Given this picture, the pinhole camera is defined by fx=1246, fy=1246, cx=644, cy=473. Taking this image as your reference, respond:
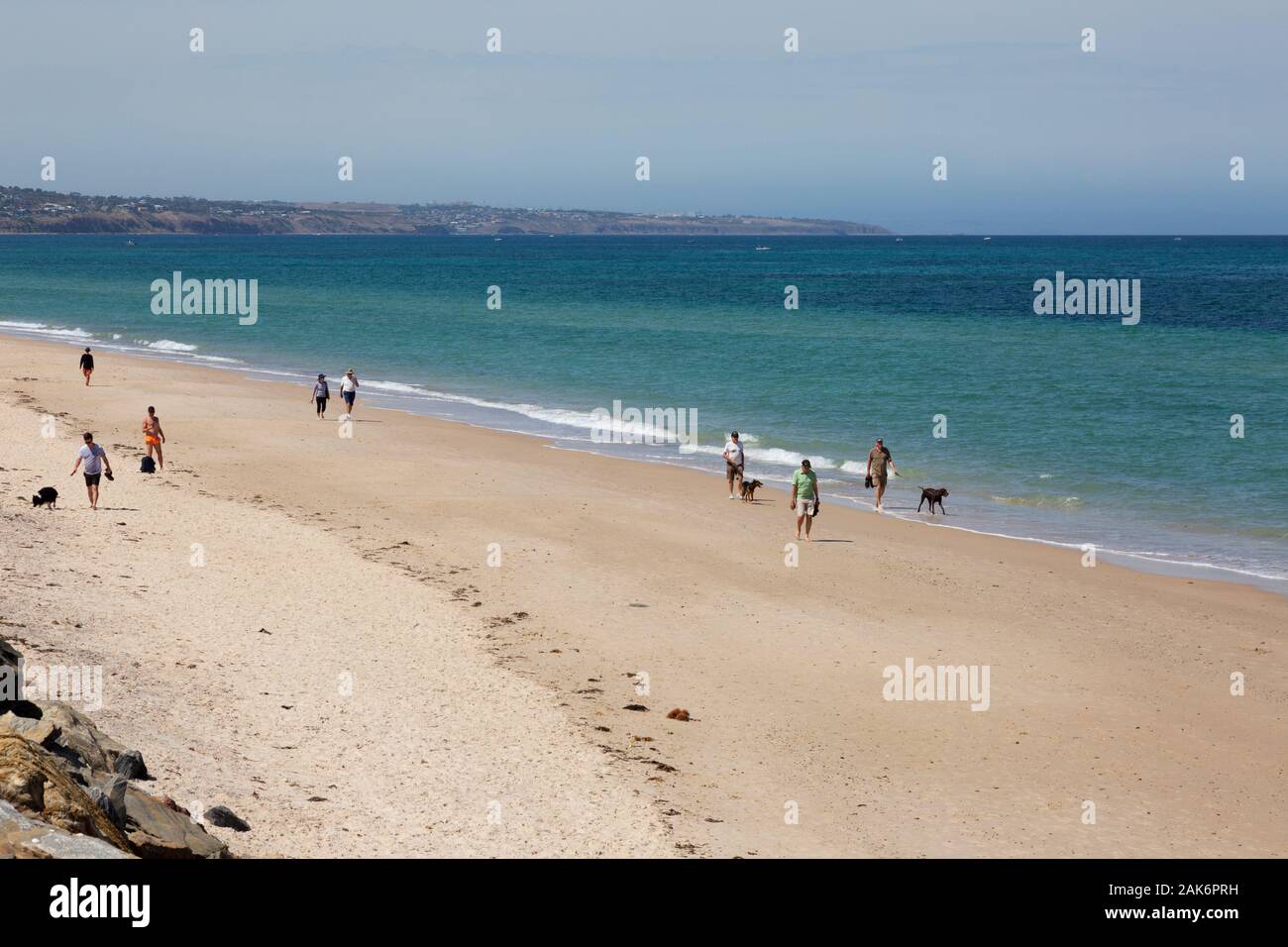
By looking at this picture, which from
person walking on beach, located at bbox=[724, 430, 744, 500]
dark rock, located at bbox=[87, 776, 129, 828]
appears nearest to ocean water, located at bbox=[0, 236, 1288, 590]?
person walking on beach, located at bbox=[724, 430, 744, 500]

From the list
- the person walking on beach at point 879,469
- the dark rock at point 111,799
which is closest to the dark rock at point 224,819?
the dark rock at point 111,799

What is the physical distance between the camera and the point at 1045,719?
45.2ft

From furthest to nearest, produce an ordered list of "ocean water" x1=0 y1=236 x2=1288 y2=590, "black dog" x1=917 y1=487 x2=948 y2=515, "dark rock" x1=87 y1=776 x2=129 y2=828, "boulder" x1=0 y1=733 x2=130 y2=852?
"ocean water" x1=0 y1=236 x2=1288 y2=590 → "black dog" x1=917 y1=487 x2=948 y2=515 → "dark rock" x1=87 y1=776 x2=129 y2=828 → "boulder" x1=0 y1=733 x2=130 y2=852

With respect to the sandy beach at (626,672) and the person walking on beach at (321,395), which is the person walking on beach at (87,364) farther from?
the sandy beach at (626,672)

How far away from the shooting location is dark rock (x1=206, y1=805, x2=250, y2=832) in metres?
9.38

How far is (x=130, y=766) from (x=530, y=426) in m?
26.5

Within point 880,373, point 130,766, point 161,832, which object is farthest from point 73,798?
point 880,373

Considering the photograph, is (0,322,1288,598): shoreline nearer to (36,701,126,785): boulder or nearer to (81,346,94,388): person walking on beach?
(81,346,94,388): person walking on beach

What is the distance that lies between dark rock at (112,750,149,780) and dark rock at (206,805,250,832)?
0.64 m

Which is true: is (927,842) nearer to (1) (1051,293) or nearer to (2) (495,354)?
(2) (495,354)

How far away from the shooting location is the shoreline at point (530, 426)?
2077cm

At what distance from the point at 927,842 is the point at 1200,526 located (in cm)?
1609

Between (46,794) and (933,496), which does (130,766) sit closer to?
(46,794)

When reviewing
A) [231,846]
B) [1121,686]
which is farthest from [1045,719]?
[231,846]
